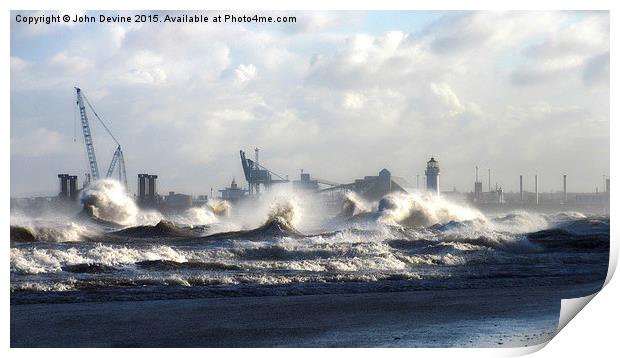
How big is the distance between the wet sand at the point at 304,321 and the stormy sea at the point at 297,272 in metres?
0.02

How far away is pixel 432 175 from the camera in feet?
23.9

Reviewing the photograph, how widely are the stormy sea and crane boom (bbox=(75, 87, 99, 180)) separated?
18 centimetres

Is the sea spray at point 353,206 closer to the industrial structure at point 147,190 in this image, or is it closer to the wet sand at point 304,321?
the wet sand at point 304,321

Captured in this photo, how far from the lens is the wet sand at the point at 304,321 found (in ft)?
20.8

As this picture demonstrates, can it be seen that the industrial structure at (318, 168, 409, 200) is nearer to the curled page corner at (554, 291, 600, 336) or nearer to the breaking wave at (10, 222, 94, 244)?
the curled page corner at (554, 291, 600, 336)

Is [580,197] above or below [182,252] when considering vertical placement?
above

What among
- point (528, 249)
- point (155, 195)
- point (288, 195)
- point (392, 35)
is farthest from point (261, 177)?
point (528, 249)

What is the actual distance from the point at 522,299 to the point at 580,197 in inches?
45.0

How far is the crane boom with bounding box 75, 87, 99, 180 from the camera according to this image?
6.67m

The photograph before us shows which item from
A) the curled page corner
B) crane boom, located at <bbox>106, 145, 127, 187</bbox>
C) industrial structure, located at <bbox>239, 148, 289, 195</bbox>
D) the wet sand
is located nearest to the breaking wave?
the wet sand

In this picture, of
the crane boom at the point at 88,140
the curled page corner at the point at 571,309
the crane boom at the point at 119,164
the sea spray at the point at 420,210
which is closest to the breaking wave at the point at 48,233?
the crane boom at the point at 88,140

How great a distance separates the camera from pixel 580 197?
7.55m
